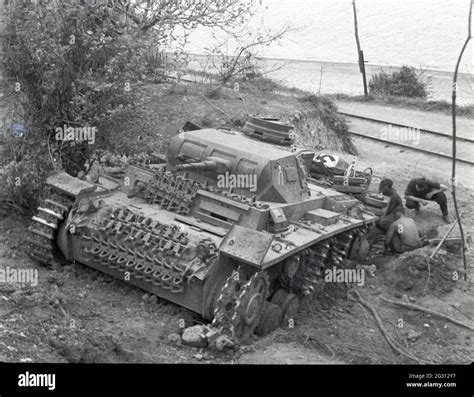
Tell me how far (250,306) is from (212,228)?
162 centimetres

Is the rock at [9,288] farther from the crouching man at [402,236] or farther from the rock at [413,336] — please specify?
the crouching man at [402,236]

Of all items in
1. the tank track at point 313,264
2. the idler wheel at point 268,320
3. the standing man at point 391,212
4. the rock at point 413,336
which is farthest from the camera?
the standing man at point 391,212

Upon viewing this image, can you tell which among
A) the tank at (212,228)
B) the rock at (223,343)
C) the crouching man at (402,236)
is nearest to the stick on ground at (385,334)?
the tank at (212,228)

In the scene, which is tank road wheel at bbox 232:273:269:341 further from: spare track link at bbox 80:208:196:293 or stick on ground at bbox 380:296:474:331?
stick on ground at bbox 380:296:474:331

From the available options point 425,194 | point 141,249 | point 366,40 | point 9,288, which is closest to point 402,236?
point 425,194

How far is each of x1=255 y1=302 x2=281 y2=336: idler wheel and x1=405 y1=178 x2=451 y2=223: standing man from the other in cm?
685

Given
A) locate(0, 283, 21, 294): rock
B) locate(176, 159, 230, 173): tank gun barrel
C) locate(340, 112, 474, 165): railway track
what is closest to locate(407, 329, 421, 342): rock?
locate(176, 159, 230, 173): tank gun barrel

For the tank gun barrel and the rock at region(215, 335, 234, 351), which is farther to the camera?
the tank gun barrel

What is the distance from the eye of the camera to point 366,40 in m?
33.7

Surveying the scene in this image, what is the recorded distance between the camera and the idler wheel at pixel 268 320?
409 inches

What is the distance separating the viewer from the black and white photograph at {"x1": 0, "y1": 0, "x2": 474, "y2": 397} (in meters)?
8.68

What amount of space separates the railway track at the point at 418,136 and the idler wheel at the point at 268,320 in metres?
12.1

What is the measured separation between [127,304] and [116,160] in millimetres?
3787
